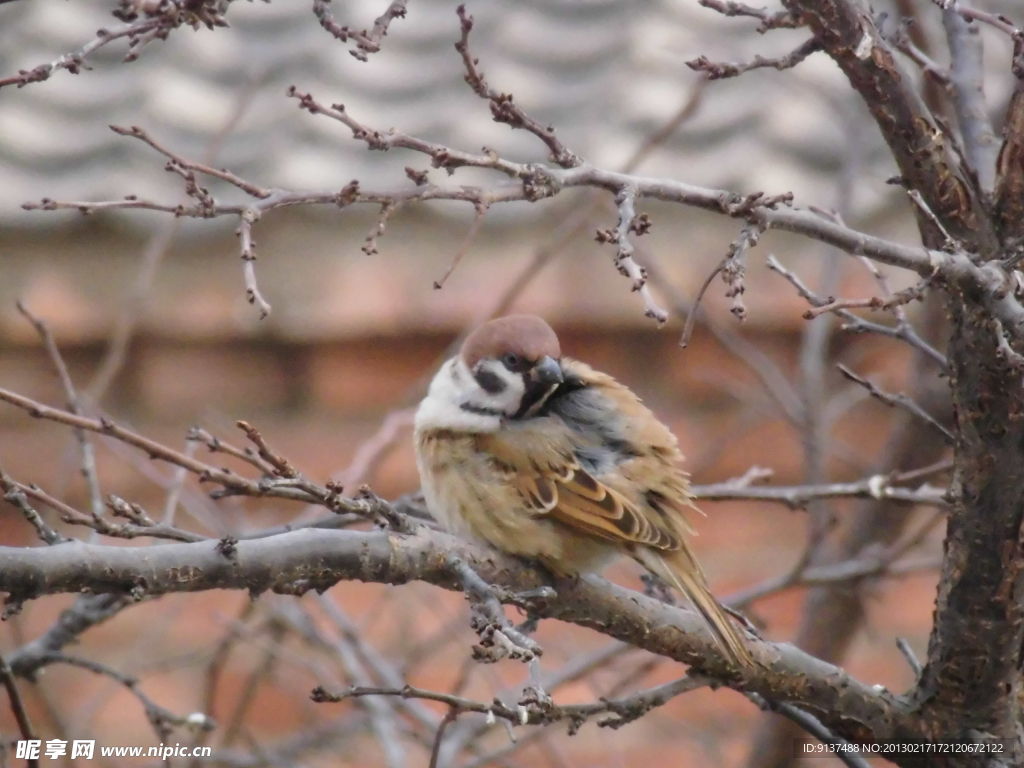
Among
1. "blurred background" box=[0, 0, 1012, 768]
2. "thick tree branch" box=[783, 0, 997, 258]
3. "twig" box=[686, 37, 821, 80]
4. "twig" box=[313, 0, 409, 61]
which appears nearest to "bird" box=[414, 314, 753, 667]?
"blurred background" box=[0, 0, 1012, 768]

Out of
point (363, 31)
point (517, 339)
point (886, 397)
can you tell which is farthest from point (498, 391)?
point (363, 31)

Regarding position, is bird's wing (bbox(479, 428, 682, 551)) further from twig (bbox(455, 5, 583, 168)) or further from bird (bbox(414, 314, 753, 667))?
twig (bbox(455, 5, 583, 168))

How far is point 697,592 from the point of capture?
1999 millimetres

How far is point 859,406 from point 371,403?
4.53 feet

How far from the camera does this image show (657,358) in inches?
132

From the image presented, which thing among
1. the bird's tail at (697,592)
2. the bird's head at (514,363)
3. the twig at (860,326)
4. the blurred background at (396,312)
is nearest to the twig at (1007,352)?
the twig at (860,326)

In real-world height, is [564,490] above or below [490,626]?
above

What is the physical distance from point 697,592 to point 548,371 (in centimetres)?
61

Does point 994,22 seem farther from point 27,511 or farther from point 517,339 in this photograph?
point 27,511

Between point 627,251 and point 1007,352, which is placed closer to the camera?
point 627,251

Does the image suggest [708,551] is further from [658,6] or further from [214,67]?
[214,67]

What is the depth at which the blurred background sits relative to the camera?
319cm

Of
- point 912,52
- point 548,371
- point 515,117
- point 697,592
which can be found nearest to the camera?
point 515,117

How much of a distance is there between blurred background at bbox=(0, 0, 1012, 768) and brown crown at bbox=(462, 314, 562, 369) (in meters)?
0.49
